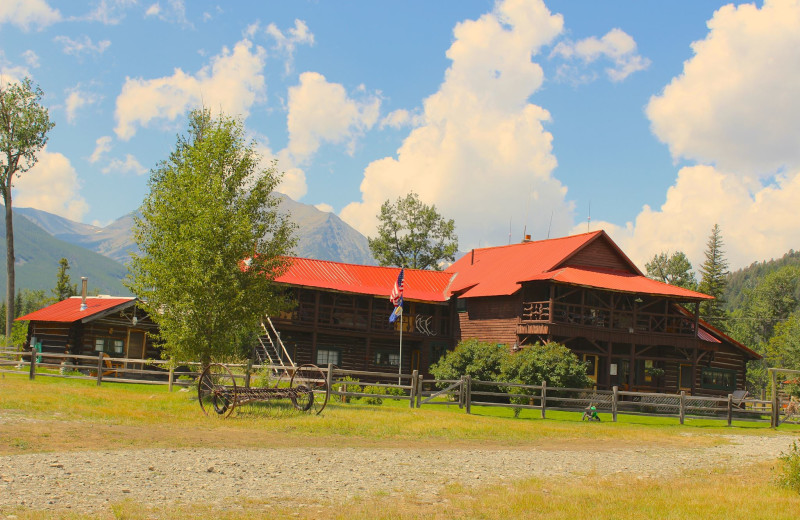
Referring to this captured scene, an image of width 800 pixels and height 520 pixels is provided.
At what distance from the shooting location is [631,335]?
1469 inches

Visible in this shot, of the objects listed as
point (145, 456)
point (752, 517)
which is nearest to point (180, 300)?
point (145, 456)

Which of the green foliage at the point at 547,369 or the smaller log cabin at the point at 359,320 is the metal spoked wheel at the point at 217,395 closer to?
the green foliage at the point at 547,369

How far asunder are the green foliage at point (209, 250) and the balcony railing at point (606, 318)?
1468 centimetres

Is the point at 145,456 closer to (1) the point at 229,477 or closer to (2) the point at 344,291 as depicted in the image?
(1) the point at 229,477

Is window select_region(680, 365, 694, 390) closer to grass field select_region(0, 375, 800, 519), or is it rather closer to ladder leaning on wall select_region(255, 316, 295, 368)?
grass field select_region(0, 375, 800, 519)

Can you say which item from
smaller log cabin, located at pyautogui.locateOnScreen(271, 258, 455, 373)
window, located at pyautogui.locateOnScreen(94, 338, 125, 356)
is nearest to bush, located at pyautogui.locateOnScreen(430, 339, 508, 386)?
smaller log cabin, located at pyautogui.locateOnScreen(271, 258, 455, 373)

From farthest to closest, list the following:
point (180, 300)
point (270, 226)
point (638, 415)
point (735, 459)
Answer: point (638, 415) < point (270, 226) < point (180, 300) < point (735, 459)

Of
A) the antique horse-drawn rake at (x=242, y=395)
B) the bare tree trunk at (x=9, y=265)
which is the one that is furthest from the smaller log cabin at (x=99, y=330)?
the antique horse-drawn rake at (x=242, y=395)

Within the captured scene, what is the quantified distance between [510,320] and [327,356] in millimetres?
10954

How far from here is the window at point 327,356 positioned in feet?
138

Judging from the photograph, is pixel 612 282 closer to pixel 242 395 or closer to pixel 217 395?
pixel 242 395

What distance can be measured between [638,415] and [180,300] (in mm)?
18770

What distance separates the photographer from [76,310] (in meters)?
39.3

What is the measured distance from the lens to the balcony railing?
1427 inches
